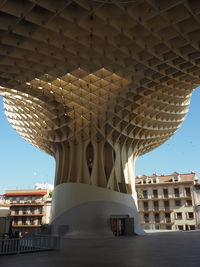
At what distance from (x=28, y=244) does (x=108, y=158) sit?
72.5 feet

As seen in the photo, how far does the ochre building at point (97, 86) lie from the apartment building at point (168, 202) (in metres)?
23.6

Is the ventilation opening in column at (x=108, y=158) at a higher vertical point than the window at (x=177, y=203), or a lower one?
higher

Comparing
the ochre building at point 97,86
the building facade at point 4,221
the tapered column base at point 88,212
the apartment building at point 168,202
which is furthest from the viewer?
the apartment building at point 168,202

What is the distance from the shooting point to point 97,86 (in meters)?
27.9

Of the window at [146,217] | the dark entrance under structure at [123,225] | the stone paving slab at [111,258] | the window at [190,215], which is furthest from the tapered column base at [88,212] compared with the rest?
the window at [146,217]

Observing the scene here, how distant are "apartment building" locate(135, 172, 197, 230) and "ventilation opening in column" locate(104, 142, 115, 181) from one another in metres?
34.8

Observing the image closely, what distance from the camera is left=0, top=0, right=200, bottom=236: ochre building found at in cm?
1695

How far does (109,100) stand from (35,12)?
1575cm

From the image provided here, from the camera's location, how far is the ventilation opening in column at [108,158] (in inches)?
1427

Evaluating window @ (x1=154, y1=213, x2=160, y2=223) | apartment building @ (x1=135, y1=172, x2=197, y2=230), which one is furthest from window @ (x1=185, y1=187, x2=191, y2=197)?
window @ (x1=154, y1=213, x2=160, y2=223)

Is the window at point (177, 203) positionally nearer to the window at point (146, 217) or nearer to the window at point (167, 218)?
the window at point (167, 218)

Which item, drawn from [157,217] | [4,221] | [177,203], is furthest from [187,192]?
[4,221]

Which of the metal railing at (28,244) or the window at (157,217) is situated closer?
the metal railing at (28,244)

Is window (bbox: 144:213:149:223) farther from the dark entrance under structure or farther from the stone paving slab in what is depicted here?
the stone paving slab
